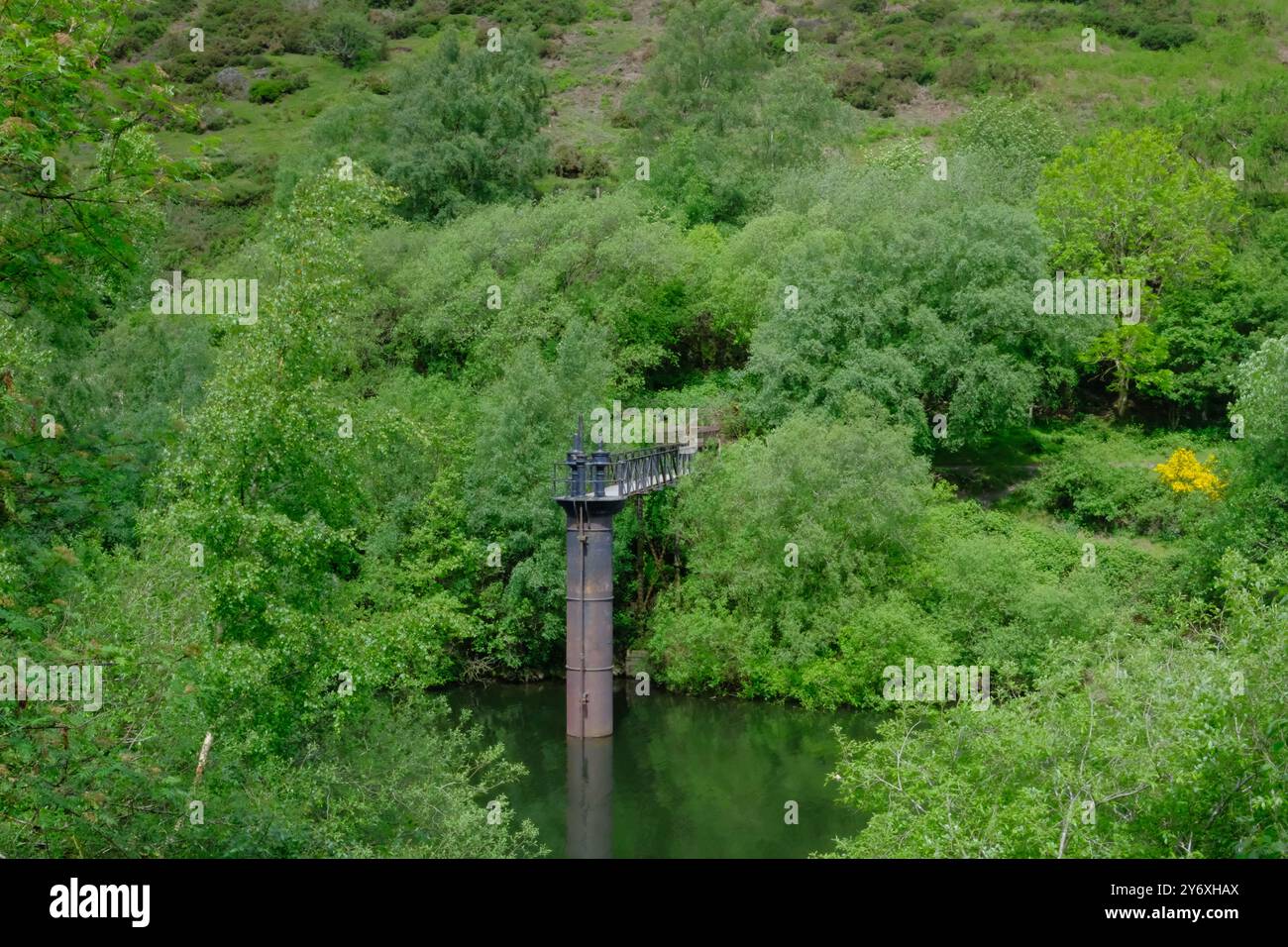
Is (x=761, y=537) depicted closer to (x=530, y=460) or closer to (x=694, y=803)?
(x=530, y=460)

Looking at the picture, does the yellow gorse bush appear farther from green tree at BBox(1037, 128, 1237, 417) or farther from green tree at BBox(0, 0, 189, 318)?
green tree at BBox(0, 0, 189, 318)

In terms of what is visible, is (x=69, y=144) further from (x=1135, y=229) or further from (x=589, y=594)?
(x=1135, y=229)

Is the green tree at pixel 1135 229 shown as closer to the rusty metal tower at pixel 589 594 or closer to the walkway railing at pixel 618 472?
the walkway railing at pixel 618 472

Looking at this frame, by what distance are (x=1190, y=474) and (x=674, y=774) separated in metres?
16.2

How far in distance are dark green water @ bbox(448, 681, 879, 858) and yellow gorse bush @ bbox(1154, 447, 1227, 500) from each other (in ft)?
36.0

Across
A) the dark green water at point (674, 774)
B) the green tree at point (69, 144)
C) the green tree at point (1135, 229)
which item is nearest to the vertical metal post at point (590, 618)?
the dark green water at point (674, 774)

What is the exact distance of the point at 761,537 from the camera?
2812 cm

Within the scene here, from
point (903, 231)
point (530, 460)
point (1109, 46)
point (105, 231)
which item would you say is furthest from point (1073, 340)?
point (1109, 46)

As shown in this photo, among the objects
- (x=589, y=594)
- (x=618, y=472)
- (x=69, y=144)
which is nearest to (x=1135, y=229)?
(x=618, y=472)

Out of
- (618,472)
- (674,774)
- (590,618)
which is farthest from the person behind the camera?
(618,472)

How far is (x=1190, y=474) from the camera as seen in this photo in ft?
101

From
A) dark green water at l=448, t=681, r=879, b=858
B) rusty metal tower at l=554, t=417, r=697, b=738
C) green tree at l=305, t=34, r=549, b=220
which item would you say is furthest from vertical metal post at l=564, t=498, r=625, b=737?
green tree at l=305, t=34, r=549, b=220

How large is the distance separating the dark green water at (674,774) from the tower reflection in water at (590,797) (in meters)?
0.03

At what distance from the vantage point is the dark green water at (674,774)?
19906 mm
